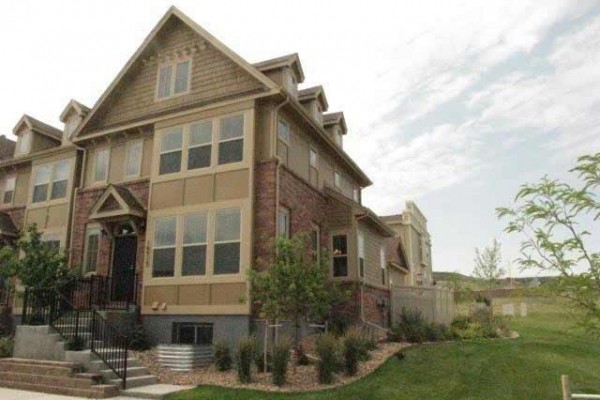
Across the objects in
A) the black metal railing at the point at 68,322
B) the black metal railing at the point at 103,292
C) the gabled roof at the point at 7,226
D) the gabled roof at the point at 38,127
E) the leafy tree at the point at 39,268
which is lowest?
the black metal railing at the point at 68,322

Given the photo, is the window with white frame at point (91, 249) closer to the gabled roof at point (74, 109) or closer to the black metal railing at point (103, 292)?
the black metal railing at point (103, 292)

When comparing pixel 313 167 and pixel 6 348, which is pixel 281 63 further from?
pixel 6 348

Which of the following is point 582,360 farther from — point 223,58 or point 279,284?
point 223,58

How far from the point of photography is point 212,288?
48.7 feet

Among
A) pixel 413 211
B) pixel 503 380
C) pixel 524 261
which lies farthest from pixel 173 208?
pixel 413 211

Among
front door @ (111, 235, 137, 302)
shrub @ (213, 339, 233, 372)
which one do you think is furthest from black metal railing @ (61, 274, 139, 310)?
shrub @ (213, 339, 233, 372)

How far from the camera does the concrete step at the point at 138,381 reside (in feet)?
38.1

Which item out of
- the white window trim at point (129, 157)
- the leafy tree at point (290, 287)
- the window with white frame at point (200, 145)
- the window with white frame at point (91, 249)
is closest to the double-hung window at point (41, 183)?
the window with white frame at point (91, 249)

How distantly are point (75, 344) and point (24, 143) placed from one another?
1357 cm

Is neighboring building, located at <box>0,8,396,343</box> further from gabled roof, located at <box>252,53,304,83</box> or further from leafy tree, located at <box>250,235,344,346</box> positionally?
leafy tree, located at <box>250,235,344,346</box>

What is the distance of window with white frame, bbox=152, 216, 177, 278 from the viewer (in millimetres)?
15875

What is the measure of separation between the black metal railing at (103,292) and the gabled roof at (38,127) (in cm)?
910

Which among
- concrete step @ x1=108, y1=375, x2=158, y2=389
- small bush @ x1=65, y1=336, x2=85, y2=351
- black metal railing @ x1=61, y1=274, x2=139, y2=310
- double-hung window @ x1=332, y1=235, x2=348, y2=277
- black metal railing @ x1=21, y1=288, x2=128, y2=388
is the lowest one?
concrete step @ x1=108, y1=375, x2=158, y2=389

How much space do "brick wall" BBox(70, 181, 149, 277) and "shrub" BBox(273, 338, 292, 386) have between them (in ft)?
23.6
